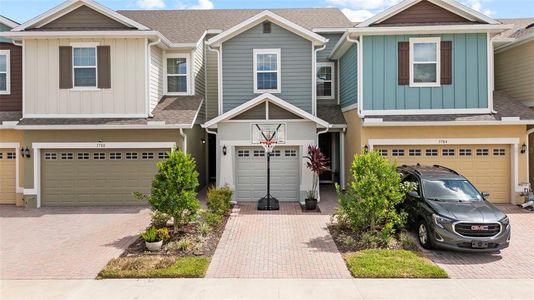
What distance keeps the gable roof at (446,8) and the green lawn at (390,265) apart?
29.3 ft

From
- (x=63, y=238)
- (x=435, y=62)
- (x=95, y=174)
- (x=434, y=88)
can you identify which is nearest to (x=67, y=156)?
(x=95, y=174)

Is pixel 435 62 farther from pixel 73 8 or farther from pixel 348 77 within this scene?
pixel 73 8

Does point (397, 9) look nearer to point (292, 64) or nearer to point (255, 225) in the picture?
point (292, 64)

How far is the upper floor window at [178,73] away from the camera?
18359 mm

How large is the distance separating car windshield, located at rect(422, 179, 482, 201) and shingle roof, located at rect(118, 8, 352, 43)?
11.8 m

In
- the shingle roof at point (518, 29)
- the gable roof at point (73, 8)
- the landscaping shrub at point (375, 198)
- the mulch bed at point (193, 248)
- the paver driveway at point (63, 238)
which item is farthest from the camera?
the shingle roof at point (518, 29)

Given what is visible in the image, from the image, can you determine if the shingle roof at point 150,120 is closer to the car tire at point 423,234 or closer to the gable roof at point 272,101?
Result: the gable roof at point 272,101

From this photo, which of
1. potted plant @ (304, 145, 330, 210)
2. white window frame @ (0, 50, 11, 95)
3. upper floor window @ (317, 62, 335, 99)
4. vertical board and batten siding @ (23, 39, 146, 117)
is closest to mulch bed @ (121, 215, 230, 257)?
potted plant @ (304, 145, 330, 210)

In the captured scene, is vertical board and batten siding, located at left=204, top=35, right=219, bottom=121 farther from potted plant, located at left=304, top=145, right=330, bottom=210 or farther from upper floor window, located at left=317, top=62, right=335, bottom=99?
potted plant, located at left=304, top=145, right=330, bottom=210

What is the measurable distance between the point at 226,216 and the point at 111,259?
4776 mm

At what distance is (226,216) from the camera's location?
13703mm

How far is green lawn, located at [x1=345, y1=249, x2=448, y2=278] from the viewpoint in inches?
332

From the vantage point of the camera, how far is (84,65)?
15938mm

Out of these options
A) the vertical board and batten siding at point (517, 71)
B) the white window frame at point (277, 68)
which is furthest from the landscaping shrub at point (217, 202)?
the vertical board and batten siding at point (517, 71)
